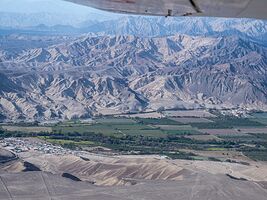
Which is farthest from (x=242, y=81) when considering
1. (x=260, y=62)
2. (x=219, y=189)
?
(x=219, y=189)

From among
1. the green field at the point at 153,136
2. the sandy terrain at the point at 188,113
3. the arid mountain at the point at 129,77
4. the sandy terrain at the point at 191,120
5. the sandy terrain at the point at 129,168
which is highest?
the arid mountain at the point at 129,77

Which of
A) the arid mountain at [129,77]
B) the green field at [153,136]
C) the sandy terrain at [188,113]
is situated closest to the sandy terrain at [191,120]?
the green field at [153,136]

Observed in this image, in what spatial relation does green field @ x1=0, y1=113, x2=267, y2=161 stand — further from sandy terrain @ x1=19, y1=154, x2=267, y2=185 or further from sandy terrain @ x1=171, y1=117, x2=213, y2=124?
sandy terrain @ x1=19, y1=154, x2=267, y2=185

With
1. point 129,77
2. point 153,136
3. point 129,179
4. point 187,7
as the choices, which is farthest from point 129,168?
point 129,77

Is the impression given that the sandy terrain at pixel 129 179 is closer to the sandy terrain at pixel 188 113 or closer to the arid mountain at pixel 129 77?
the sandy terrain at pixel 188 113

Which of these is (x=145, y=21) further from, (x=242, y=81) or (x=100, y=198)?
(x=100, y=198)

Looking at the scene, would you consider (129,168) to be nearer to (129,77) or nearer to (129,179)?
(129,179)

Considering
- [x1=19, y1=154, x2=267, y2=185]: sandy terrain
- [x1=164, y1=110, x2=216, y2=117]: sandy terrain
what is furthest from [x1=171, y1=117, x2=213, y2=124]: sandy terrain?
[x1=19, y1=154, x2=267, y2=185]: sandy terrain
